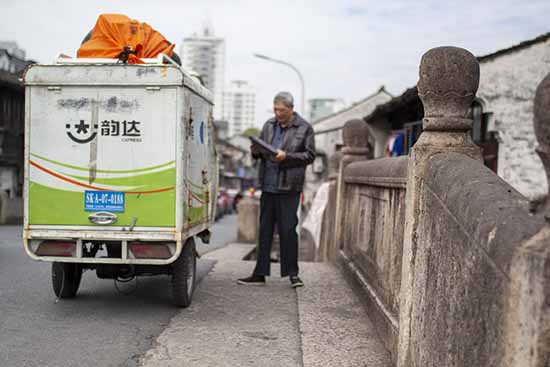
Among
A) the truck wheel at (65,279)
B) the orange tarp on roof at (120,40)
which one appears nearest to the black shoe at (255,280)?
the truck wheel at (65,279)

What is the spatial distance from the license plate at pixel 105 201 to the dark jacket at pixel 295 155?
6.26ft

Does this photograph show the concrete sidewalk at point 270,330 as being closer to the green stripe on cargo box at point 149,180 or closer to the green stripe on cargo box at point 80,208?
the green stripe on cargo box at point 80,208

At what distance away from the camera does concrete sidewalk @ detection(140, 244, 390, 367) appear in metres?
4.38

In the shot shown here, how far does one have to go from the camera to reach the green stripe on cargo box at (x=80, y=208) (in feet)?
17.9

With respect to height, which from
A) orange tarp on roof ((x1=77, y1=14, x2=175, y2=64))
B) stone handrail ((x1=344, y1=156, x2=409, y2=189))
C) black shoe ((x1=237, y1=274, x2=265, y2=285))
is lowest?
black shoe ((x1=237, y1=274, x2=265, y2=285))

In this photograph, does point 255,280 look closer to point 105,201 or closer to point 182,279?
point 182,279

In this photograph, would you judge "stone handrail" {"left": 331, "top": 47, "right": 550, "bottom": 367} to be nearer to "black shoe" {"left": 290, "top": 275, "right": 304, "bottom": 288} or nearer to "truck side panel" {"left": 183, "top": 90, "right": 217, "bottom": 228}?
"black shoe" {"left": 290, "top": 275, "right": 304, "bottom": 288}

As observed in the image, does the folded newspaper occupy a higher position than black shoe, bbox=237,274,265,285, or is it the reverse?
the folded newspaper

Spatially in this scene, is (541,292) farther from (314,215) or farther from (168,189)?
(314,215)

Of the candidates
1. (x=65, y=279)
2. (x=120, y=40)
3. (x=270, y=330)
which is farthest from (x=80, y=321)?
(x=120, y=40)

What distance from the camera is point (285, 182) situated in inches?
272

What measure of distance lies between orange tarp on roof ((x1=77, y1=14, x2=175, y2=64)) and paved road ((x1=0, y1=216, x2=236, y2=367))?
2326 mm

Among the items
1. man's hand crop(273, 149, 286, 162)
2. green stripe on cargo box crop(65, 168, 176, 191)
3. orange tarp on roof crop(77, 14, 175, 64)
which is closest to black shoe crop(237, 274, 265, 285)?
man's hand crop(273, 149, 286, 162)

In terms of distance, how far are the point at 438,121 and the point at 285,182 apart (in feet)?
10.9
